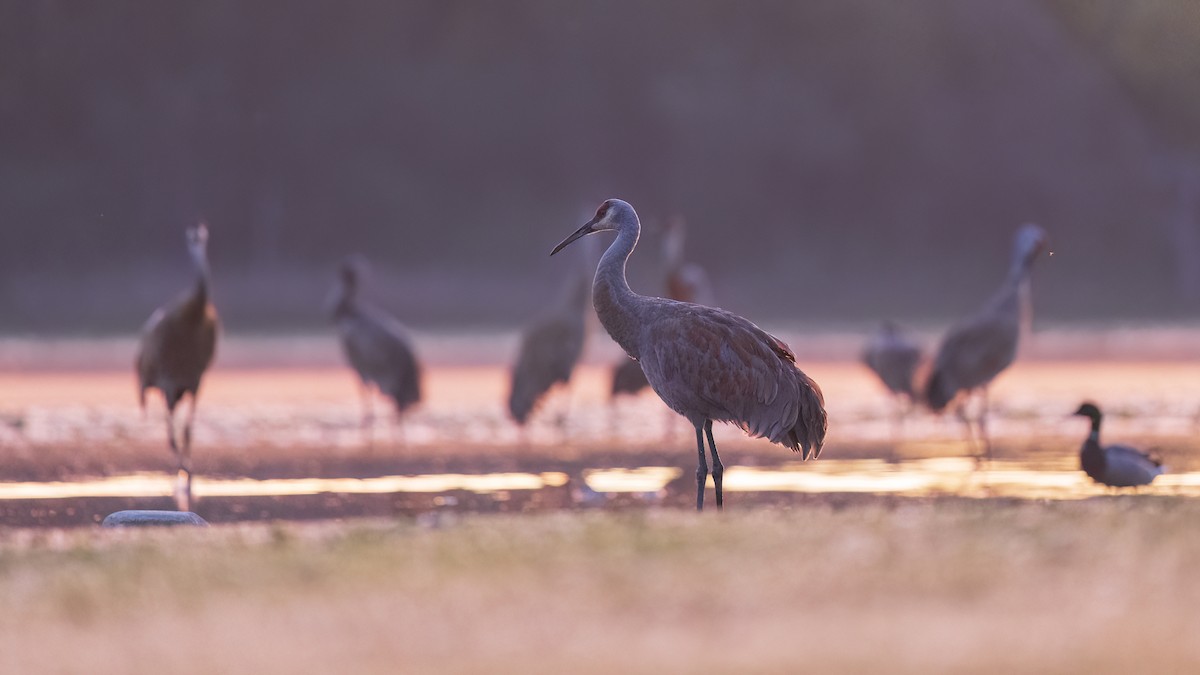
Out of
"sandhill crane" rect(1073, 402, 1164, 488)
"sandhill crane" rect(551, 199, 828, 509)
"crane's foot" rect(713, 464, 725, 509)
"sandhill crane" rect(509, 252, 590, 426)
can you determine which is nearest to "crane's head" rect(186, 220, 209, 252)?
"sandhill crane" rect(509, 252, 590, 426)

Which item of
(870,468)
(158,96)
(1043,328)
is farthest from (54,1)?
(870,468)

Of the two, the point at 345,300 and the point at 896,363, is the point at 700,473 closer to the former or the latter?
the point at 896,363

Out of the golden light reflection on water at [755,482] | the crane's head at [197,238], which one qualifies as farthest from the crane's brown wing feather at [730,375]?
the crane's head at [197,238]

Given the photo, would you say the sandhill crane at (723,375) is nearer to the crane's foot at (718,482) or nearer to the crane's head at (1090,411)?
the crane's foot at (718,482)

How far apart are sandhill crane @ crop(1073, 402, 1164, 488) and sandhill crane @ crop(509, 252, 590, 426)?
544 cm

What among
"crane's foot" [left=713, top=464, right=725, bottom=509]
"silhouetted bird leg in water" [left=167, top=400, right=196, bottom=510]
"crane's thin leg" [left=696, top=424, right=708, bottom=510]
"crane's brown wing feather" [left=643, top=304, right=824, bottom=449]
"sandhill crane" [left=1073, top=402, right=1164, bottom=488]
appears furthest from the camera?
"sandhill crane" [left=1073, top=402, right=1164, bottom=488]

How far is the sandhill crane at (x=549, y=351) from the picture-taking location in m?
15.4

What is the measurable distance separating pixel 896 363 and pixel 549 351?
2.75 meters

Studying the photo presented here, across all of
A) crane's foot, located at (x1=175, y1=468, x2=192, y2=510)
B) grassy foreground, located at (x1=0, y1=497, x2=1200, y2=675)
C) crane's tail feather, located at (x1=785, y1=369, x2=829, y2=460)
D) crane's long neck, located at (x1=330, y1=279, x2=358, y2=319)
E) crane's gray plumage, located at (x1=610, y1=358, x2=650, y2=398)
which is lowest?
grassy foreground, located at (x1=0, y1=497, x2=1200, y2=675)

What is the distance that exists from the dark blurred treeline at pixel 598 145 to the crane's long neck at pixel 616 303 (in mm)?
28137

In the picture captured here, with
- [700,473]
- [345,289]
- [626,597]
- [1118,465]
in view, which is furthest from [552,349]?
[626,597]

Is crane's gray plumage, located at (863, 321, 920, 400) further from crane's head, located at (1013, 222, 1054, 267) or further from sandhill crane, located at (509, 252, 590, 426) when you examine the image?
sandhill crane, located at (509, 252, 590, 426)

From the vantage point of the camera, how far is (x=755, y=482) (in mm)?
11227

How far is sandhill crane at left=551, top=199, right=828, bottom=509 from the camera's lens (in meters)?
8.86
